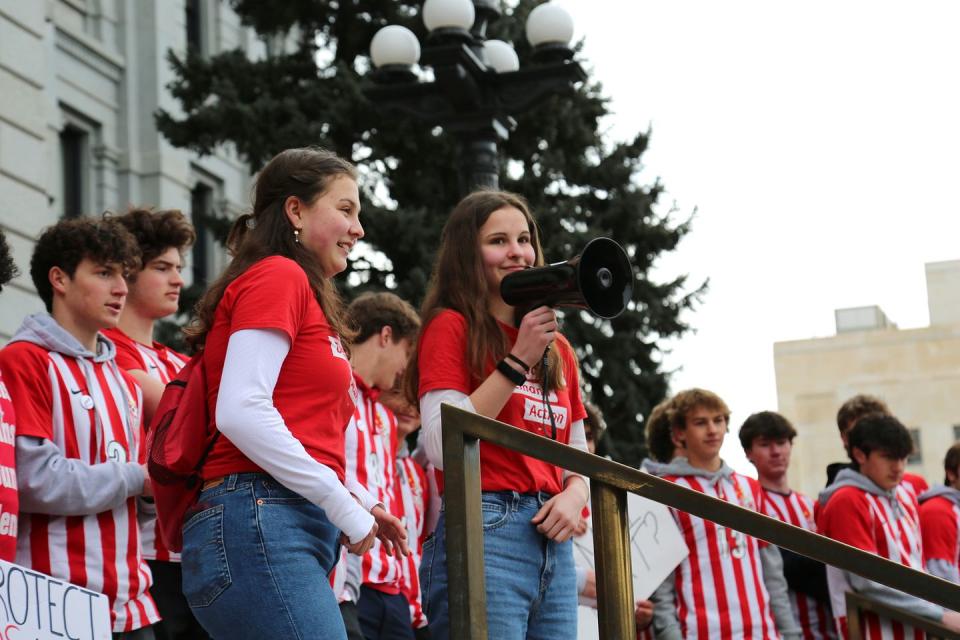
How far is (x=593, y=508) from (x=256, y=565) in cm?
78

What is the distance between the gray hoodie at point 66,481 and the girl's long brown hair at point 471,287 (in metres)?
0.87

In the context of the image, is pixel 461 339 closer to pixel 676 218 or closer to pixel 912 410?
pixel 676 218

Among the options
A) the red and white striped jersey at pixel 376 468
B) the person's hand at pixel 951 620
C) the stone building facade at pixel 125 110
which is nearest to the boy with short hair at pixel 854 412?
the person's hand at pixel 951 620

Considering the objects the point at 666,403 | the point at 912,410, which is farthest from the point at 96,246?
the point at 912,410

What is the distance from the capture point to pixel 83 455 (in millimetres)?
4227

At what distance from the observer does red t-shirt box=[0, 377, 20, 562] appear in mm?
3850

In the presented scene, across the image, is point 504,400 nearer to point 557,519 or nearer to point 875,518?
point 557,519

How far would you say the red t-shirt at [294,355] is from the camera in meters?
3.23

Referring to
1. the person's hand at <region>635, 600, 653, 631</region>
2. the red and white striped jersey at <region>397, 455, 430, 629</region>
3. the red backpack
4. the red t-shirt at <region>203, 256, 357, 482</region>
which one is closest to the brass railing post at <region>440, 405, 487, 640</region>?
the red t-shirt at <region>203, 256, 357, 482</region>

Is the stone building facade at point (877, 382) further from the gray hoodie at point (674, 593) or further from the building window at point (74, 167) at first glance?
the gray hoodie at point (674, 593)

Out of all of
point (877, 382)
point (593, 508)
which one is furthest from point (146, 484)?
point (877, 382)

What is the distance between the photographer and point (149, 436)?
3.36m

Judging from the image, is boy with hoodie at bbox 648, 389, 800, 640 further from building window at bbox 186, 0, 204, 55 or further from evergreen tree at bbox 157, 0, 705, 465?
building window at bbox 186, 0, 204, 55

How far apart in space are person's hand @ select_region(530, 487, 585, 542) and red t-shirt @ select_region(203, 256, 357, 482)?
64 cm
